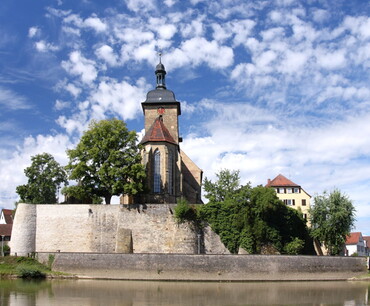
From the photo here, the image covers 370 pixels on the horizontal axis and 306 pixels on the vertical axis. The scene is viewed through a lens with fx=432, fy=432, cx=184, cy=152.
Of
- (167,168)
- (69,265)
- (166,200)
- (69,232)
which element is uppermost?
(167,168)

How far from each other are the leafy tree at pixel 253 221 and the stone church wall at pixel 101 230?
5.42 ft

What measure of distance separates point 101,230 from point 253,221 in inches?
546

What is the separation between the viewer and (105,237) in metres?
39.5

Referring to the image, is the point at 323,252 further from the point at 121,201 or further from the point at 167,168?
the point at 121,201

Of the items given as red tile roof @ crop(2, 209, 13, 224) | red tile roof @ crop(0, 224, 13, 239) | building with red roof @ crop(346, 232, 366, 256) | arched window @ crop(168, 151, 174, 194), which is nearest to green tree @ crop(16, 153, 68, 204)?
red tile roof @ crop(0, 224, 13, 239)

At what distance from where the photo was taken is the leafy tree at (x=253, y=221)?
3769 cm

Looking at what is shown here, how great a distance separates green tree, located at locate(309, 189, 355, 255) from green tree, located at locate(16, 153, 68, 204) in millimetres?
28215

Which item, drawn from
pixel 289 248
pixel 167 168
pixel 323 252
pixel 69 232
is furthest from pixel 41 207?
pixel 323 252

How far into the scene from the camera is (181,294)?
83.4 ft

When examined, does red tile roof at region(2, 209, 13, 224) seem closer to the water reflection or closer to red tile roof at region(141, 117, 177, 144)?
red tile roof at region(141, 117, 177, 144)

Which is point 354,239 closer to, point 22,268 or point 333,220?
point 333,220

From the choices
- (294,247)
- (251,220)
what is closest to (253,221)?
(251,220)

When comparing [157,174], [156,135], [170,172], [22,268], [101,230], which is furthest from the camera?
[156,135]

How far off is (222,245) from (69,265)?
13.2 metres
